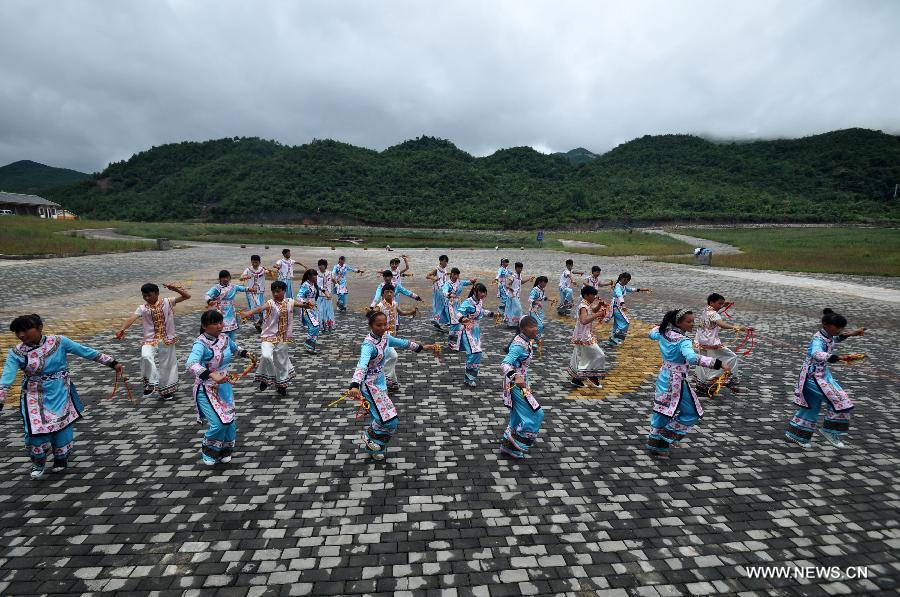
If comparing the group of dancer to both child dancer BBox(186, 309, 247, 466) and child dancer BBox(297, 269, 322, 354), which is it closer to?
child dancer BBox(186, 309, 247, 466)

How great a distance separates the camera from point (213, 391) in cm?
554

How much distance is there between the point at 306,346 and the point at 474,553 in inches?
302

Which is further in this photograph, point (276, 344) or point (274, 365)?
point (276, 344)

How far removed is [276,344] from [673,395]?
663 centimetres

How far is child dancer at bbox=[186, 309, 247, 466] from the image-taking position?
545 centimetres

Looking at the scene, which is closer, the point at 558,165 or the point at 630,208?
the point at 630,208

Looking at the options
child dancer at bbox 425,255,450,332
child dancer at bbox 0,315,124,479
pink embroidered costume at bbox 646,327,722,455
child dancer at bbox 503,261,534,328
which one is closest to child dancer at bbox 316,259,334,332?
child dancer at bbox 425,255,450,332

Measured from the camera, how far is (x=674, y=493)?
5.18 metres

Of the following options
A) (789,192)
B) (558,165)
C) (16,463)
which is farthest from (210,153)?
(789,192)

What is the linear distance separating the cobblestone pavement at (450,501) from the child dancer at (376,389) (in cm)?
35

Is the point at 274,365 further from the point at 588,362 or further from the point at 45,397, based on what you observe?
the point at 588,362

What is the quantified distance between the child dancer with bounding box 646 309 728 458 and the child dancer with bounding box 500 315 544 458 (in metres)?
1.73

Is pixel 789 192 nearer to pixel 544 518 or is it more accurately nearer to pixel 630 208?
pixel 630 208

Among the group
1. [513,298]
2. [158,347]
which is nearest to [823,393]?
[513,298]
